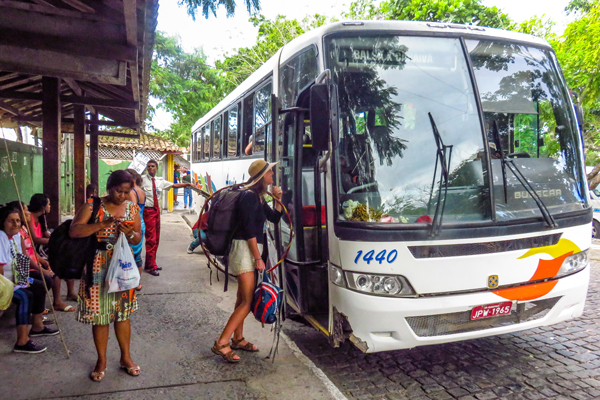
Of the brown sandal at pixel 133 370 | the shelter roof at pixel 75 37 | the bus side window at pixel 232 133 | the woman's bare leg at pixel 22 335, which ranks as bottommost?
the brown sandal at pixel 133 370

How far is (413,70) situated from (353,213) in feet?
4.32

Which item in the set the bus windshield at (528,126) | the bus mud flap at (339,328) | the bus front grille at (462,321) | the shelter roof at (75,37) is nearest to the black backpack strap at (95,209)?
the shelter roof at (75,37)

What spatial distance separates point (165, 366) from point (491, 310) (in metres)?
2.78

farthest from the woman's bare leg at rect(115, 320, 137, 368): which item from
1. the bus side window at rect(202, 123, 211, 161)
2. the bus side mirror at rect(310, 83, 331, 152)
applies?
the bus side window at rect(202, 123, 211, 161)

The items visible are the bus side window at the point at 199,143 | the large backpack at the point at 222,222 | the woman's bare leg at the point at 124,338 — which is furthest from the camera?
the bus side window at the point at 199,143

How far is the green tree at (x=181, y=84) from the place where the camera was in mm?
21969

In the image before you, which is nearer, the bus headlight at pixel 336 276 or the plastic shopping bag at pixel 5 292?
the bus headlight at pixel 336 276

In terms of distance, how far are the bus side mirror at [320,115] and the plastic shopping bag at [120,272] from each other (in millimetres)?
1718

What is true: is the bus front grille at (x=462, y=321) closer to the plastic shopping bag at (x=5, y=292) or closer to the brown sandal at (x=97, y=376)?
the brown sandal at (x=97, y=376)

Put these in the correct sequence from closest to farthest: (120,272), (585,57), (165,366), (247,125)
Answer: (120,272)
(165,366)
(247,125)
(585,57)

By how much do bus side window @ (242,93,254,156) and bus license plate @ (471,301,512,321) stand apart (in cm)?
385

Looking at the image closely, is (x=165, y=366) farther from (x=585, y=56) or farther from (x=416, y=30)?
(x=585, y=56)

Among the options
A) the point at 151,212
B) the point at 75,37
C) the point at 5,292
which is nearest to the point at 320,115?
the point at 5,292

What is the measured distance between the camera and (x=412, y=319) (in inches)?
134
